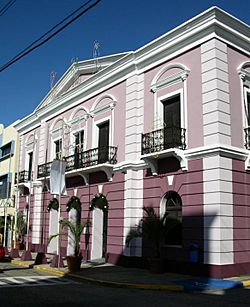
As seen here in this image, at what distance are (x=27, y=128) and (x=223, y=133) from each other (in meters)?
17.9

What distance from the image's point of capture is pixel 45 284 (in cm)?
1269

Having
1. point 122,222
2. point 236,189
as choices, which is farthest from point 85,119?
point 236,189

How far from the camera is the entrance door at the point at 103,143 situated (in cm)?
1888

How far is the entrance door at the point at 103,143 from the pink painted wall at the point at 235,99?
625cm

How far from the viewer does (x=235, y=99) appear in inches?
585

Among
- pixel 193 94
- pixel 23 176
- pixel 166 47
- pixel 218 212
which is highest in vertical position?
pixel 166 47

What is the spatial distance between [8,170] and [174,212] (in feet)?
65.9

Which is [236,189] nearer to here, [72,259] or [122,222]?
[122,222]

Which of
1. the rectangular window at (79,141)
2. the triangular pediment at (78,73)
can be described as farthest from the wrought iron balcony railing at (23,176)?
the rectangular window at (79,141)

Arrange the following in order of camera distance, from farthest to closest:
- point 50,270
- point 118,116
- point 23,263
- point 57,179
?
point 118,116
point 23,263
point 57,179
point 50,270

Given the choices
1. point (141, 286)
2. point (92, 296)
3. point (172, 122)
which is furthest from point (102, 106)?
point (92, 296)

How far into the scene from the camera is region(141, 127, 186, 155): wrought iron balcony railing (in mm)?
15219

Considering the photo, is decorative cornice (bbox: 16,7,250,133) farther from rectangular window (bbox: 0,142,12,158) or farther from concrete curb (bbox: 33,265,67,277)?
rectangular window (bbox: 0,142,12,158)

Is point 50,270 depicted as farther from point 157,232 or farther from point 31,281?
point 157,232
